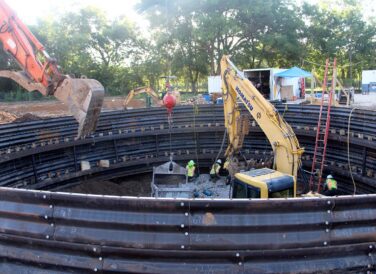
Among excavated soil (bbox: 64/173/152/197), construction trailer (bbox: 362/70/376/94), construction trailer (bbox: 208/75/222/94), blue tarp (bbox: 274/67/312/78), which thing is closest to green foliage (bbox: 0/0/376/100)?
construction trailer (bbox: 362/70/376/94)

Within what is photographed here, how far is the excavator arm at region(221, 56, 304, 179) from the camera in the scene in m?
9.97

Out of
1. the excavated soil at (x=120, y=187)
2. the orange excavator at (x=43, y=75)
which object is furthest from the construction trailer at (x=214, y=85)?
the orange excavator at (x=43, y=75)

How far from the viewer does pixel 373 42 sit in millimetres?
39656

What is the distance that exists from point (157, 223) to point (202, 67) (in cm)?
3522

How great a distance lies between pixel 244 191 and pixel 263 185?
Answer: 675mm

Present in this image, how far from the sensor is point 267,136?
10406mm

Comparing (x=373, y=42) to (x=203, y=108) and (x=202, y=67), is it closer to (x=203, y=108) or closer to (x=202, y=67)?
(x=202, y=67)

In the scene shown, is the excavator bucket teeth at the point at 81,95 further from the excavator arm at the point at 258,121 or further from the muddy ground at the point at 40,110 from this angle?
the muddy ground at the point at 40,110

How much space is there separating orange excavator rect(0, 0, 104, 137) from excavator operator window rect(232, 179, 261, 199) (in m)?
3.80

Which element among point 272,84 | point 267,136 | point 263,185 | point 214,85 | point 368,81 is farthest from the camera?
point 368,81

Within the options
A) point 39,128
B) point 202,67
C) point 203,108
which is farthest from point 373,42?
point 39,128

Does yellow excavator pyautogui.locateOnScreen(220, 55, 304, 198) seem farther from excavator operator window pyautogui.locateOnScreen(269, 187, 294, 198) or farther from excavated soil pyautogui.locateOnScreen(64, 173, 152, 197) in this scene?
excavated soil pyautogui.locateOnScreen(64, 173, 152, 197)

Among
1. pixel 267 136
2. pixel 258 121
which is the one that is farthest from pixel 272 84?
pixel 267 136

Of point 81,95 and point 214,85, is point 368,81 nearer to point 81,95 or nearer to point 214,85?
point 214,85
